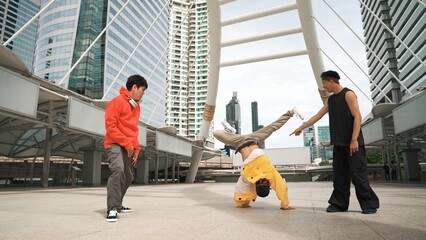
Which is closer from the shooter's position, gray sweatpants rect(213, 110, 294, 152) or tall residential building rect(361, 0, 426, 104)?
gray sweatpants rect(213, 110, 294, 152)

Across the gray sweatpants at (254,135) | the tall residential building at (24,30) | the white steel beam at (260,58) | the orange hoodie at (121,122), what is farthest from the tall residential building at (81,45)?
the orange hoodie at (121,122)

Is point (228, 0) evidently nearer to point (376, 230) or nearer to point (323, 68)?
point (323, 68)

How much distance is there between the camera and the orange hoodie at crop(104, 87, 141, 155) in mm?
3832

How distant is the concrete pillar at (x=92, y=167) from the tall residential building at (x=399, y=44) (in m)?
62.5

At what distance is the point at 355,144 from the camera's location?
3.98 metres

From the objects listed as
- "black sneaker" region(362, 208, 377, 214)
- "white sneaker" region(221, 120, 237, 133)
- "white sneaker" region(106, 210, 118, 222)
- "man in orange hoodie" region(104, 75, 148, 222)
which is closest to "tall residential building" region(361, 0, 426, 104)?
"white sneaker" region(221, 120, 237, 133)

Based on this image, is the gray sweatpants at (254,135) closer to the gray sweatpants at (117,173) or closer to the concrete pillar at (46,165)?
the gray sweatpants at (117,173)

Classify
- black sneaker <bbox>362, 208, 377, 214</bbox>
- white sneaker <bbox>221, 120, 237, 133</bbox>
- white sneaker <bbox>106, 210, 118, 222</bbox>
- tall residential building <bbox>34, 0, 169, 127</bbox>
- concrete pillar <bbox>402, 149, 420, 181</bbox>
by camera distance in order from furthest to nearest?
tall residential building <bbox>34, 0, 169, 127</bbox> < concrete pillar <bbox>402, 149, 420, 181</bbox> < white sneaker <bbox>221, 120, 237, 133</bbox> < black sneaker <bbox>362, 208, 377, 214</bbox> < white sneaker <bbox>106, 210, 118, 222</bbox>

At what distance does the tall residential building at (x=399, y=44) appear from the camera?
69.7m

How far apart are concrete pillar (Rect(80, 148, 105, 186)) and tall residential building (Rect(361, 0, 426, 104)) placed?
62.5m

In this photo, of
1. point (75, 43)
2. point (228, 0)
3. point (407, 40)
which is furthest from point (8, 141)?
point (407, 40)

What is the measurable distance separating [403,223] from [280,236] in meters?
1.33

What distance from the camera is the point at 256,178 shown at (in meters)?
4.57

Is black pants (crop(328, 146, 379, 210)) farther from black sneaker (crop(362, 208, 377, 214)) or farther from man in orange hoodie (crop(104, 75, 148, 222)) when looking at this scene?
man in orange hoodie (crop(104, 75, 148, 222))
